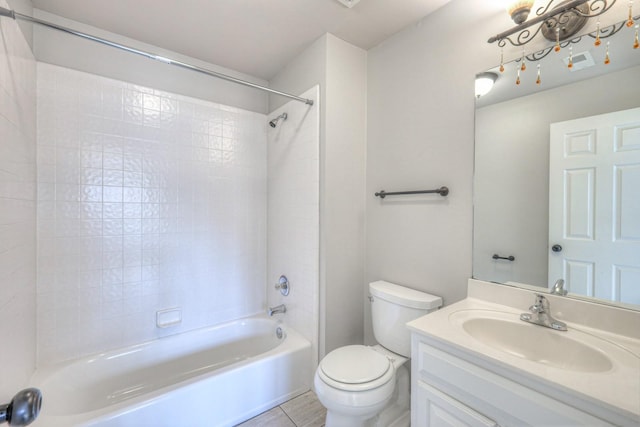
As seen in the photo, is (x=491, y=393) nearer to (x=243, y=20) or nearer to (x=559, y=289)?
(x=559, y=289)

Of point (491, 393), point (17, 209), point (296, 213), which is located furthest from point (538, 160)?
→ point (17, 209)

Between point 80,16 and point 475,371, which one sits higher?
point 80,16

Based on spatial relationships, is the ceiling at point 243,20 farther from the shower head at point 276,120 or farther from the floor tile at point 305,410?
the floor tile at point 305,410

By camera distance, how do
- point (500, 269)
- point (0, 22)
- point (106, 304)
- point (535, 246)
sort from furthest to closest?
point (106, 304) → point (500, 269) → point (535, 246) → point (0, 22)

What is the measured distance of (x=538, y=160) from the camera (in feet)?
4.02

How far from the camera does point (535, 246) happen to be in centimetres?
124

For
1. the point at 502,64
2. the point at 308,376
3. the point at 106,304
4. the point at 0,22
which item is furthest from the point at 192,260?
the point at 502,64

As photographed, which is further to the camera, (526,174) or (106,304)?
(106,304)

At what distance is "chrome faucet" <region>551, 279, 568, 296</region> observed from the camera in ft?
3.75

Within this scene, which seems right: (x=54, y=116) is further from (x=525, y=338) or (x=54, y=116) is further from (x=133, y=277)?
(x=525, y=338)

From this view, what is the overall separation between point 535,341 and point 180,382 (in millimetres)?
1931

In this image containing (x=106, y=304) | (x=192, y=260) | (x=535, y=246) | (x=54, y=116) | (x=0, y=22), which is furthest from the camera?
(x=192, y=260)

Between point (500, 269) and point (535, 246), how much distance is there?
0.62 ft

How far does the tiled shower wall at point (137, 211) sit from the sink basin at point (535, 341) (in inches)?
71.8
